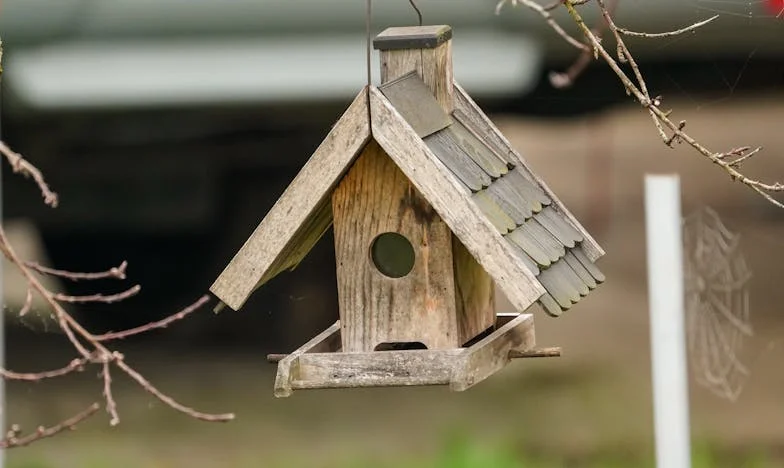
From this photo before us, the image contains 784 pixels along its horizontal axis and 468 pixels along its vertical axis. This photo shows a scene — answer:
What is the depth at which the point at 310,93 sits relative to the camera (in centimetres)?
446

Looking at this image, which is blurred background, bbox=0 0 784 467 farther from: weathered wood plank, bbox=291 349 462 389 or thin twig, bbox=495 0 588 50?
weathered wood plank, bbox=291 349 462 389

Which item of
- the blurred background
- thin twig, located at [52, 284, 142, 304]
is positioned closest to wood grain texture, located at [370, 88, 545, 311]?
thin twig, located at [52, 284, 142, 304]

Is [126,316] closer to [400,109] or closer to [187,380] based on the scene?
[187,380]

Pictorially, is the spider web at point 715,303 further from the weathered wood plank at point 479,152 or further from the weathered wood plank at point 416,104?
the weathered wood plank at point 416,104

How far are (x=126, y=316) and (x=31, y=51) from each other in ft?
5.31

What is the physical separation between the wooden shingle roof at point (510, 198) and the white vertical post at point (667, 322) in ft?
2.57

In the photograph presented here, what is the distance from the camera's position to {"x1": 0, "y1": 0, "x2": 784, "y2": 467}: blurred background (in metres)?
4.30

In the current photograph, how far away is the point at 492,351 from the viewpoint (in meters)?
1.79

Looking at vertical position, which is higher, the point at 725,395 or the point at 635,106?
the point at 635,106

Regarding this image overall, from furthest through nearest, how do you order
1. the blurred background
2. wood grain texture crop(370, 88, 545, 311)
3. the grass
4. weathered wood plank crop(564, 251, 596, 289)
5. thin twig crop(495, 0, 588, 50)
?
the blurred background, the grass, weathered wood plank crop(564, 251, 596, 289), wood grain texture crop(370, 88, 545, 311), thin twig crop(495, 0, 588, 50)

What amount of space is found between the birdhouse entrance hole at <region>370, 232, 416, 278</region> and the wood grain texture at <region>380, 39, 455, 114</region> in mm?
193

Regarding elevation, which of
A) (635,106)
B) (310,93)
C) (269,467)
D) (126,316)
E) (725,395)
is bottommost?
(269,467)

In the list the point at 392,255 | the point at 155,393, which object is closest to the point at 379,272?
the point at 392,255

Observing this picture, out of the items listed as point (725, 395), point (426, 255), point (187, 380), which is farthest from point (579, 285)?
point (187, 380)
